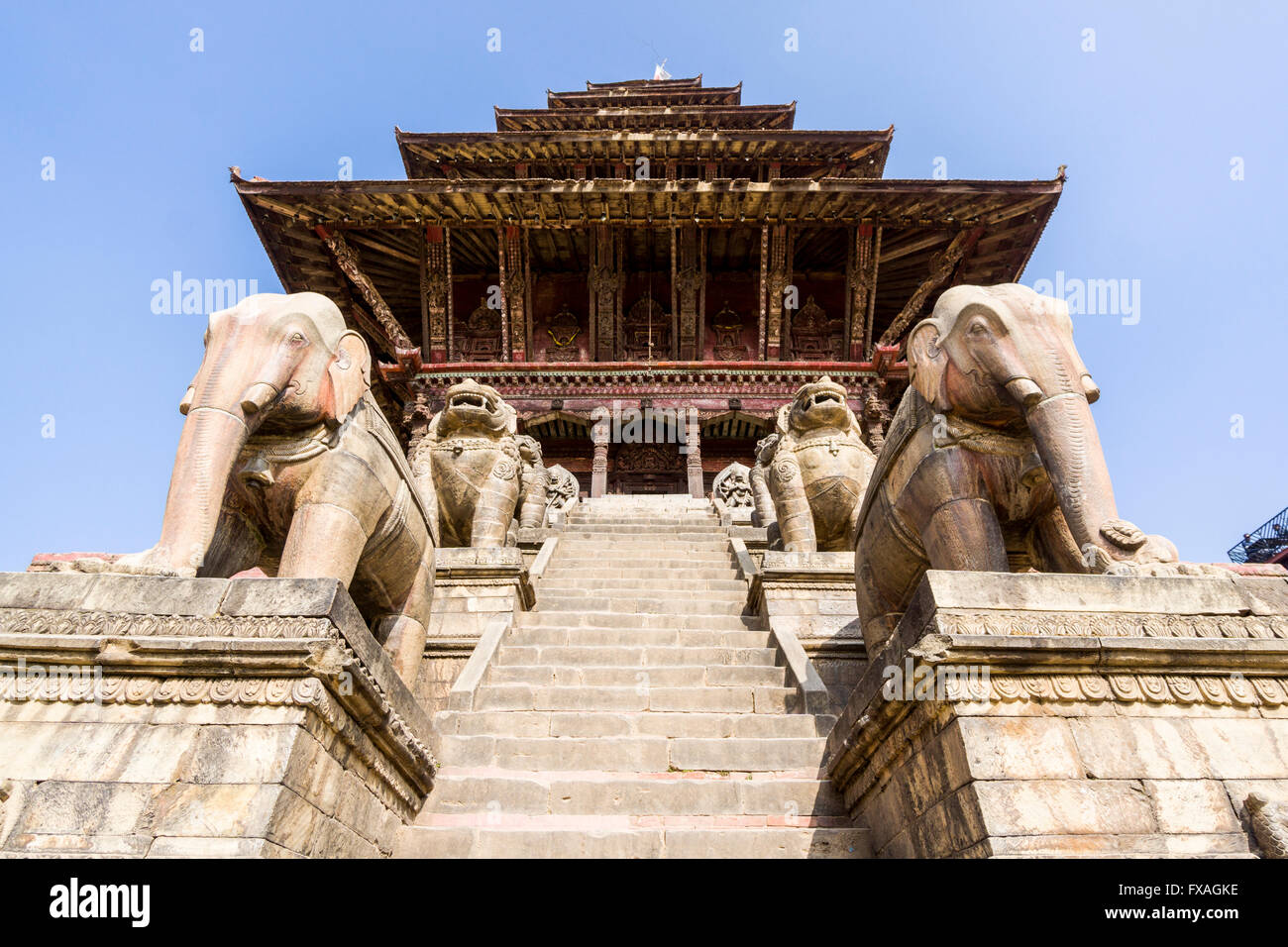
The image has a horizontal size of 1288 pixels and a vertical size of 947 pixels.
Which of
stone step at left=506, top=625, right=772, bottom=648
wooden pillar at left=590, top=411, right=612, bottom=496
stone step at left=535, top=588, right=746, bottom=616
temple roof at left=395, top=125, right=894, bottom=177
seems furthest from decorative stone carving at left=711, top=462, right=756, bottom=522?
temple roof at left=395, top=125, right=894, bottom=177

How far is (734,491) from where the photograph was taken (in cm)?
1294

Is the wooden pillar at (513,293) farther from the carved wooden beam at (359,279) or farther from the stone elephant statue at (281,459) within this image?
the stone elephant statue at (281,459)

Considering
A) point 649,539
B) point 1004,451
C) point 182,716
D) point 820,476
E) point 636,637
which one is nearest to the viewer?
point 182,716

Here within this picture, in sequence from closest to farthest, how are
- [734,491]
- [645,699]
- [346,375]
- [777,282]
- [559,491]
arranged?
[346,375]
[645,699]
[559,491]
[734,491]
[777,282]

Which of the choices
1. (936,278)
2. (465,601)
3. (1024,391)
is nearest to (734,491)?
(465,601)

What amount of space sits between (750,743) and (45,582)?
358 centimetres

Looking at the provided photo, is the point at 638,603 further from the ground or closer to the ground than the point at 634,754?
further from the ground

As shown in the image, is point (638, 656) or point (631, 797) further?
point (638, 656)

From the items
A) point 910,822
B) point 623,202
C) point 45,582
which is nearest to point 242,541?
point 45,582

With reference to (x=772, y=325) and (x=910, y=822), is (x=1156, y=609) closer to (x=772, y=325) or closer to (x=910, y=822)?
(x=910, y=822)

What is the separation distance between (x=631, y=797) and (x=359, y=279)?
1937 cm

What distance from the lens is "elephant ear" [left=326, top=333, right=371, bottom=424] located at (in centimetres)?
395

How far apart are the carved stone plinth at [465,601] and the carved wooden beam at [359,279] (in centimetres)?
1434
